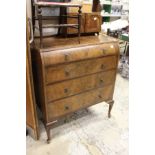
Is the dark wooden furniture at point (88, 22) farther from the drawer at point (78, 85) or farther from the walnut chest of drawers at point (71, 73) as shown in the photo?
the drawer at point (78, 85)

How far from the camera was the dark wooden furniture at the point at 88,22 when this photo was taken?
1.74m

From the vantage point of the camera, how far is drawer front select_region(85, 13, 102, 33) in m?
1.81

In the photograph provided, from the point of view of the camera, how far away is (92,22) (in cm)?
185

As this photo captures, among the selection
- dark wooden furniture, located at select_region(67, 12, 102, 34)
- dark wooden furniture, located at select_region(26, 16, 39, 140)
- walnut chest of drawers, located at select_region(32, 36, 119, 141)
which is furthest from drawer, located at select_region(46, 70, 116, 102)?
dark wooden furniture, located at select_region(67, 12, 102, 34)

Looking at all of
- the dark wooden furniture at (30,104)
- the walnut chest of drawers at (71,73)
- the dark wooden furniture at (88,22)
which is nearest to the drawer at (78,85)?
the walnut chest of drawers at (71,73)

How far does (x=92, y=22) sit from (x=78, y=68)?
562 mm

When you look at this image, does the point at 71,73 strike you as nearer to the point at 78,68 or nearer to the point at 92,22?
the point at 78,68
